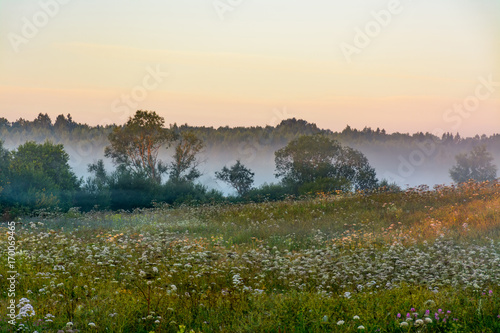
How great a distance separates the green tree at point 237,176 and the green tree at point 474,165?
3255 cm

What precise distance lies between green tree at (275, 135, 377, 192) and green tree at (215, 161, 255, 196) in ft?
12.4

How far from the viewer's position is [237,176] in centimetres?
5297

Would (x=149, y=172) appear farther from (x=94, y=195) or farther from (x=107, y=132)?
(x=107, y=132)

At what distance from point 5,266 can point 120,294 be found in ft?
12.5

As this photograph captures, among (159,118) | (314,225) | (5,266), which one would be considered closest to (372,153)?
(159,118)

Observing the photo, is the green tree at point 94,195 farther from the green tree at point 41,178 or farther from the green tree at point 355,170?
the green tree at point 355,170

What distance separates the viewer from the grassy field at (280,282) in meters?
5.77

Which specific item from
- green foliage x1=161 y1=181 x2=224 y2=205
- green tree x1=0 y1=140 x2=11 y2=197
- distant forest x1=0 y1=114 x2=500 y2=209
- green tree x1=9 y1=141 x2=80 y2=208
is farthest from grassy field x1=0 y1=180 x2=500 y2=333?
distant forest x1=0 y1=114 x2=500 y2=209

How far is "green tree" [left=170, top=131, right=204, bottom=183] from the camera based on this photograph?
54.0m

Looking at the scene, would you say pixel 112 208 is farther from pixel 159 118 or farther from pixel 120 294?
pixel 120 294

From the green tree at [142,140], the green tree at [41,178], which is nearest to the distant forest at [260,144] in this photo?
the green tree at [142,140]

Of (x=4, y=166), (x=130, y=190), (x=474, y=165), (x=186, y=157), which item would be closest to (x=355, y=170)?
(x=186, y=157)

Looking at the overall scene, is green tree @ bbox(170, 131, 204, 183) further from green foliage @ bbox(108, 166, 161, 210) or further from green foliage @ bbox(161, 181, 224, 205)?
green foliage @ bbox(108, 166, 161, 210)

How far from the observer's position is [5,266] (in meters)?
9.66
